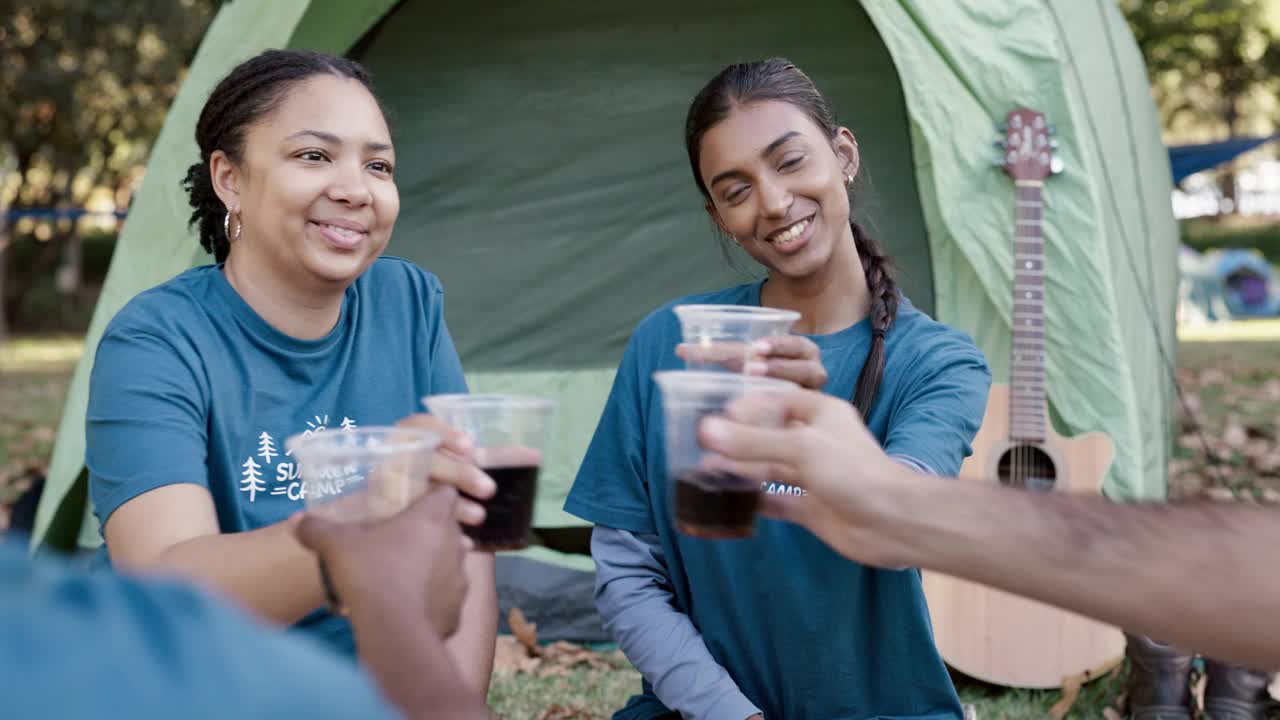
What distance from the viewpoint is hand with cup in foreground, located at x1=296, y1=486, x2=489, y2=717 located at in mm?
1149

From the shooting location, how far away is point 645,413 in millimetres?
2211

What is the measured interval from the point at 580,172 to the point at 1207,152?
15.5 ft

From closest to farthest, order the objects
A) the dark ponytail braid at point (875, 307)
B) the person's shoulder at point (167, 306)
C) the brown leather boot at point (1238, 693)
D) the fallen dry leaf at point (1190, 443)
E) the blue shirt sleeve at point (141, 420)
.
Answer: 1. the blue shirt sleeve at point (141, 420)
2. the person's shoulder at point (167, 306)
3. the dark ponytail braid at point (875, 307)
4. the brown leather boot at point (1238, 693)
5. the fallen dry leaf at point (1190, 443)

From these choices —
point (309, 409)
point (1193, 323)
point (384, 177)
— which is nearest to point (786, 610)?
point (309, 409)

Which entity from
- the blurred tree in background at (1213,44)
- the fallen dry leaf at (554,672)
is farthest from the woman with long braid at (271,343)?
the blurred tree in background at (1213,44)

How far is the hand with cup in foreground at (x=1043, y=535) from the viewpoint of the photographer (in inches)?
51.8

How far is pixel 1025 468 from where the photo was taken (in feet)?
13.1

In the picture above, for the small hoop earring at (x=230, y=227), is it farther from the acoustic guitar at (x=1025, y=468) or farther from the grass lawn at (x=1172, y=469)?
the acoustic guitar at (x=1025, y=468)

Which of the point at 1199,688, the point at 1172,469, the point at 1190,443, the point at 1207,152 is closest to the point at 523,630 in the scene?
the point at 1199,688

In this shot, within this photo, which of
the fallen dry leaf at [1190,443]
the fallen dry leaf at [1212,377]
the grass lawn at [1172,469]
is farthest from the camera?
the fallen dry leaf at [1212,377]

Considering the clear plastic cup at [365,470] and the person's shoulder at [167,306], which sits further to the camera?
the person's shoulder at [167,306]

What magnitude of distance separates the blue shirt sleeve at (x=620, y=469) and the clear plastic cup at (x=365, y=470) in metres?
0.86

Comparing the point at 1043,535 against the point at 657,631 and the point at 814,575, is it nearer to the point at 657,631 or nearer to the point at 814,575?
the point at 814,575

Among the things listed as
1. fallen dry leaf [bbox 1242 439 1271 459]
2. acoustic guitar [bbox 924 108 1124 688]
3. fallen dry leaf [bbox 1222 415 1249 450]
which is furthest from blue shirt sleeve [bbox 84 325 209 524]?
fallen dry leaf [bbox 1222 415 1249 450]
